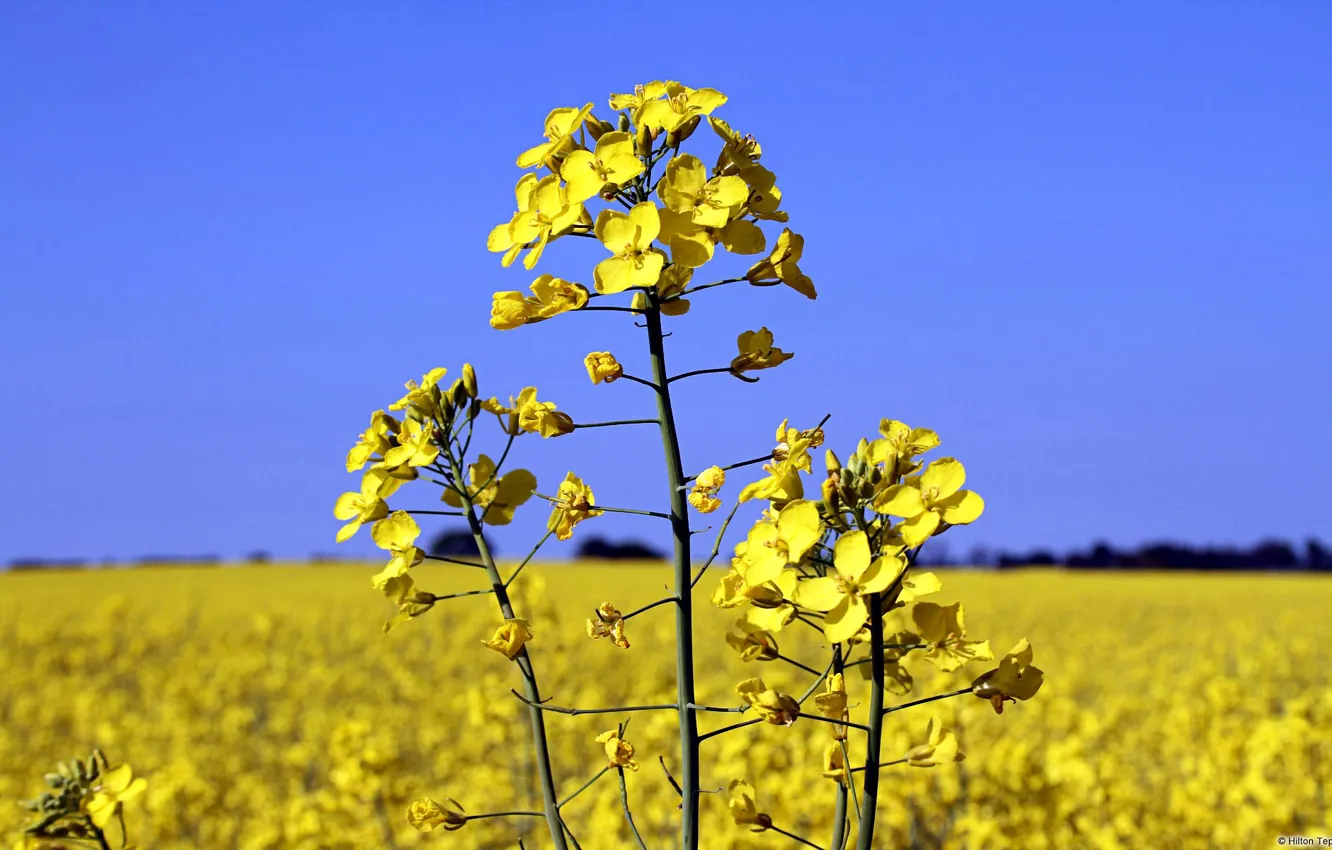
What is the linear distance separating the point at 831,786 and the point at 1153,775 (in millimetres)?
4057

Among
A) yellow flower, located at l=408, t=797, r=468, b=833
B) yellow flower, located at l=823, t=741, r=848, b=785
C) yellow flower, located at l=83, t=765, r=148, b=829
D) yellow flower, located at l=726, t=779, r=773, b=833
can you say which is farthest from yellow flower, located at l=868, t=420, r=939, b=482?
yellow flower, located at l=83, t=765, r=148, b=829

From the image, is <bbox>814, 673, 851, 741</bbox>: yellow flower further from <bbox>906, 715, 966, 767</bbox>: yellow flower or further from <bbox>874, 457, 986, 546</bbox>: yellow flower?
<bbox>874, 457, 986, 546</bbox>: yellow flower

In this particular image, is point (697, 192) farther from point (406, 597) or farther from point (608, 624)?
point (406, 597)

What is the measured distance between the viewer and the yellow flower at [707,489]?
5.57 ft

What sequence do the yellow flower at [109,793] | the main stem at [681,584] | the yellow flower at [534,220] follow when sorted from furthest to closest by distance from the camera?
the yellow flower at [109,793] → the yellow flower at [534,220] → the main stem at [681,584]

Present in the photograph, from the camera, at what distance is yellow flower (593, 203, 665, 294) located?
5.41 ft

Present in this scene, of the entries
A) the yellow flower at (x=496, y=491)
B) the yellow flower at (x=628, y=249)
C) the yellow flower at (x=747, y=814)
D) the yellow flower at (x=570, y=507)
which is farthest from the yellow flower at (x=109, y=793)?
the yellow flower at (x=628, y=249)

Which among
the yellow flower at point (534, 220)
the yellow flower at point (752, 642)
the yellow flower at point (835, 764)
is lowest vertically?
the yellow flower at point (835, 764)

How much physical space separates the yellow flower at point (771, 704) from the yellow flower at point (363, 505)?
2.36ft

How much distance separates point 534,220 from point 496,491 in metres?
0.48

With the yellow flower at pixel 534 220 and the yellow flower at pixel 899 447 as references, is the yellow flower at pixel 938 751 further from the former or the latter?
the yellow flower at pixel 534 220

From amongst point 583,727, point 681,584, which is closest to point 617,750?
point 681,584

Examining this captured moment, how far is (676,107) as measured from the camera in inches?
70.2

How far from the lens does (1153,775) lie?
7.63m
